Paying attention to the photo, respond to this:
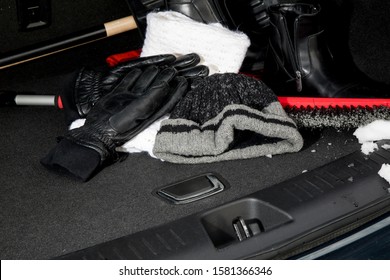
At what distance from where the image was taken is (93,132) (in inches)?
43.1

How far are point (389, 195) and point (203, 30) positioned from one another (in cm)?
60

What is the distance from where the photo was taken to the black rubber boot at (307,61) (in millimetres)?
1216

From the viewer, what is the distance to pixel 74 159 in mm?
1059

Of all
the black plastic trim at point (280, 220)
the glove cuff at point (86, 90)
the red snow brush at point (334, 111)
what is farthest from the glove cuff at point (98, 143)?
the red snow brush at point (334, 111)

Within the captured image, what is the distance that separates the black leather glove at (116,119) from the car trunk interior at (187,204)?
0.03 m

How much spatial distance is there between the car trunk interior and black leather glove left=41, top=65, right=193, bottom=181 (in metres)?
Result: 0.03

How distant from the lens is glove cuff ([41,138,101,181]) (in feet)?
3.43

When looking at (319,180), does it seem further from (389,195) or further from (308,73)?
(308,73)

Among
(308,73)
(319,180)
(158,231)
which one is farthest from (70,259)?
(308,73)

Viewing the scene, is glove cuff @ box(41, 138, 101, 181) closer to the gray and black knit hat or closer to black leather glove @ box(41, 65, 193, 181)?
black leather glove @ box(41, 65, 193, 181)

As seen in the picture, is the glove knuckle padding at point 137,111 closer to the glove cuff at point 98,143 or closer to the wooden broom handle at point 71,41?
the glove cuff at point 98,143

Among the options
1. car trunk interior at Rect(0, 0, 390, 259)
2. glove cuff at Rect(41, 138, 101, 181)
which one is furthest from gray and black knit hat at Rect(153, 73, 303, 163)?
glove cuff at Rect(41, 138, 101, 181)

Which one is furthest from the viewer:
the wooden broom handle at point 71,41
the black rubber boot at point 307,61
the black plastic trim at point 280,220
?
the wooden broom handle at point 71,41

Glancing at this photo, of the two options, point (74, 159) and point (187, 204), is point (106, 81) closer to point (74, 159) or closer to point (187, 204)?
point (74, 159)
